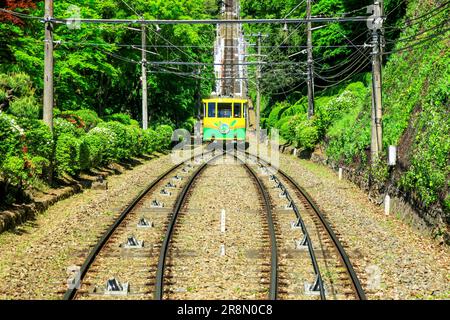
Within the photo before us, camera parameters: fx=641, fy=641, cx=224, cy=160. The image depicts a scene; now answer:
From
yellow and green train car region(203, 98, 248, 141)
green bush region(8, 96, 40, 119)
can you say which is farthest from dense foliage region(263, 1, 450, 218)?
green bush region(8, 96, 40, 119)

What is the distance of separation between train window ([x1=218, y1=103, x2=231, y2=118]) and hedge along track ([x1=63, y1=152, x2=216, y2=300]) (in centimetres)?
1993

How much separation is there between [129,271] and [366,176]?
13831mm

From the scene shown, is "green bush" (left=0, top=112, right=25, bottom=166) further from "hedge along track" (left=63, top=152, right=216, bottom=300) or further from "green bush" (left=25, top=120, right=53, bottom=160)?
"hedge along track" (left=63, top=152, right=216, bottom=300)

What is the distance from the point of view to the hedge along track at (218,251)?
10.6 meters

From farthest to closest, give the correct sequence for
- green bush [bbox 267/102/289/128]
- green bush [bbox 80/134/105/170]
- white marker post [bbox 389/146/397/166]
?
green bush [bbox 267/102/289/128] < green bush [bbox 80/134/105/170] < white marker post [bbox 389/146/397/166]

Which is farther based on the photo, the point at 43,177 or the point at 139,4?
the point at 139,4

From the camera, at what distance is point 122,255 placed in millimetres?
13055

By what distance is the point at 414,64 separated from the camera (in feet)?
83.6

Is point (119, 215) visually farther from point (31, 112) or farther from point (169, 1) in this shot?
point (169, 1)

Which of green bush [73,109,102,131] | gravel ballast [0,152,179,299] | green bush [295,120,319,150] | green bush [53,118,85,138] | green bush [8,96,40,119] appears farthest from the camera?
green bush [295,120,319,150]

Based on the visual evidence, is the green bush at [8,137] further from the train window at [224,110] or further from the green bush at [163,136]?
the green bush at [163,136]

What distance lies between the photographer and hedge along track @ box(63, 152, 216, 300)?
10.4m

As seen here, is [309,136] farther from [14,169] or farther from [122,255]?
Result: [122,255]
